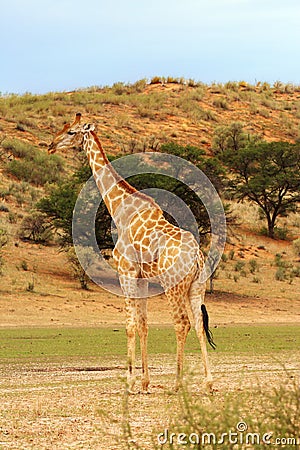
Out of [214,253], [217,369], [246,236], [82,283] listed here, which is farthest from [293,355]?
[246,236]

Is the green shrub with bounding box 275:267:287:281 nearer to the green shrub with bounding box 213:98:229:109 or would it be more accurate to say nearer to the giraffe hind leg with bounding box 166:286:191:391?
the giraffe hind leg with bounding box 166:286:191:391

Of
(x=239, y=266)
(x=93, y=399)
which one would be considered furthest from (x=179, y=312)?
(x=239, y=266)

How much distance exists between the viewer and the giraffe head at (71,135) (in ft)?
52.1

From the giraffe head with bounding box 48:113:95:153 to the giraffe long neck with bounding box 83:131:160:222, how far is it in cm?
12

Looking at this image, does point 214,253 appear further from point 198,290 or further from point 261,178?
point 198,290

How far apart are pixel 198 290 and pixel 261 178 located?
130 feet

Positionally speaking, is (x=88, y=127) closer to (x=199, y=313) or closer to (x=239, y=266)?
(x=199, y=313)

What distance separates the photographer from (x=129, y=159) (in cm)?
4228

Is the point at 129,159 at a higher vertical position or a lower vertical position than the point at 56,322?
higher

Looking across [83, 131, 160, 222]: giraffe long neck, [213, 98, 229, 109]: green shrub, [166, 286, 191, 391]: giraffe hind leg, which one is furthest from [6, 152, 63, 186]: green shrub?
[166, 286, 191, 391]: giraffe hind leg

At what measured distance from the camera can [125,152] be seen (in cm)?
6019

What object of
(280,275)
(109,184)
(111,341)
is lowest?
(280,275)

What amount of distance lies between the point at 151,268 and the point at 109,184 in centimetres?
226

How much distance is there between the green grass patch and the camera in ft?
72.2
